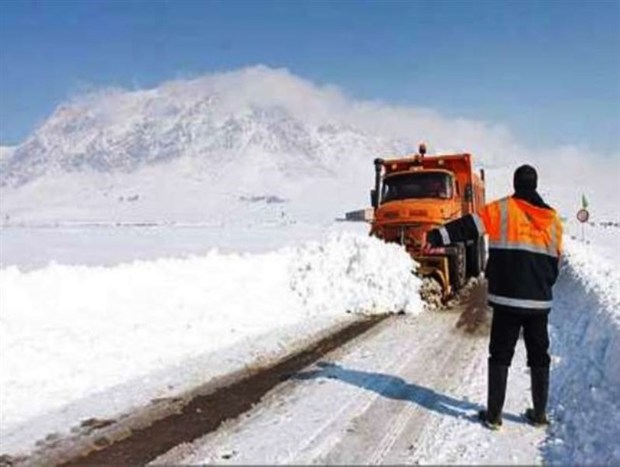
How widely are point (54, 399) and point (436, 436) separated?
4.36 meters

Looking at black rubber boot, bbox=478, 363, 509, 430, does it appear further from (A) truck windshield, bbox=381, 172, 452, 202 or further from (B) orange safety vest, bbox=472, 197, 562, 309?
(A) truck windshield, bbox=381, 172, 452, 202

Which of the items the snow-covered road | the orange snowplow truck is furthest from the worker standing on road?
the orange snowplow truck

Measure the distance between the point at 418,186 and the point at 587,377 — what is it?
8.94 metres

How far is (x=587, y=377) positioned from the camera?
26.7 feet

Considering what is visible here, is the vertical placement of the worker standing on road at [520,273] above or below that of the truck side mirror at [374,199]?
below

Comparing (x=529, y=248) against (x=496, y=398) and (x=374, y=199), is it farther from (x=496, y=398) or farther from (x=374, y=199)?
(x=374, y=199)

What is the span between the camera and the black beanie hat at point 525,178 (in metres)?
6.45

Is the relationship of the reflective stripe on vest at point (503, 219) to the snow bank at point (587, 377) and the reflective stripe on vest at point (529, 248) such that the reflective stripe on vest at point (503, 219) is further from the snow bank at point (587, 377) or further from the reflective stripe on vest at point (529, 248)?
the snow bank at point (587, 377)

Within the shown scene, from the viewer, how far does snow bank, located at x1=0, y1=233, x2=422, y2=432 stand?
9336 millimetres

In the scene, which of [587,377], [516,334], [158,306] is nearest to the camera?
[516,334]

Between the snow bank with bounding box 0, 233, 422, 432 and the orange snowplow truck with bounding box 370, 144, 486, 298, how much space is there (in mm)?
612

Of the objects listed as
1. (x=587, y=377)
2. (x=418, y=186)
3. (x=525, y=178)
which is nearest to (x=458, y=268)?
(x=418, y=186)

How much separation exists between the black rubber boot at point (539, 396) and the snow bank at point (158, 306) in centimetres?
480

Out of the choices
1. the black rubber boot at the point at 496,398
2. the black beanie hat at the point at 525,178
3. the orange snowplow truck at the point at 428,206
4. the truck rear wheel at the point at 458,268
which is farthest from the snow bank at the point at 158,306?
the black beanie hat at the point at 525,178
